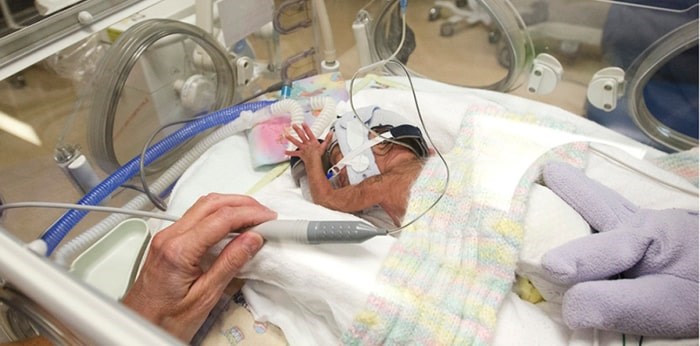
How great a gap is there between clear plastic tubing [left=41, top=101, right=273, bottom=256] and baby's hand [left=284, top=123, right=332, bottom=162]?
0.64ft

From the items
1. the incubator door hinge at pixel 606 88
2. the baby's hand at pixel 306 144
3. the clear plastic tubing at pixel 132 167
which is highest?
the clear plastic tubing at pixel 132 167

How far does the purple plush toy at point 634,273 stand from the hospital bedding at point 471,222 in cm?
4

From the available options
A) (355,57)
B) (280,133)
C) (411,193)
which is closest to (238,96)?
(280,133)

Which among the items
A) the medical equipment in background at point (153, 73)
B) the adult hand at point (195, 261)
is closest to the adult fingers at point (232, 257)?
the adult hand at point (195, 261)

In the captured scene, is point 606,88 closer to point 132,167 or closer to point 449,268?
point 449,268

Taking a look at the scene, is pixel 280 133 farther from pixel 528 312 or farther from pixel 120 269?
pixel 528 312

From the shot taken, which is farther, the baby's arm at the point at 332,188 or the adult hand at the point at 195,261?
the baby's arm at the point at 332,188

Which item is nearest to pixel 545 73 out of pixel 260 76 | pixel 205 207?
pixel 260 76

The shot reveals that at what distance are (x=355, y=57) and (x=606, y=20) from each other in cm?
71

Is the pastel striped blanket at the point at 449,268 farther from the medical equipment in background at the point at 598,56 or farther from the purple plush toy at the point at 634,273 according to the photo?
the medical equipment in background at the point at 598,56

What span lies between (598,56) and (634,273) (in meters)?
0.65

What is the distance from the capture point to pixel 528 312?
830 mm

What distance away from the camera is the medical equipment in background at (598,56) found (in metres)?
1.10

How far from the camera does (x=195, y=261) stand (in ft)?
2.72
